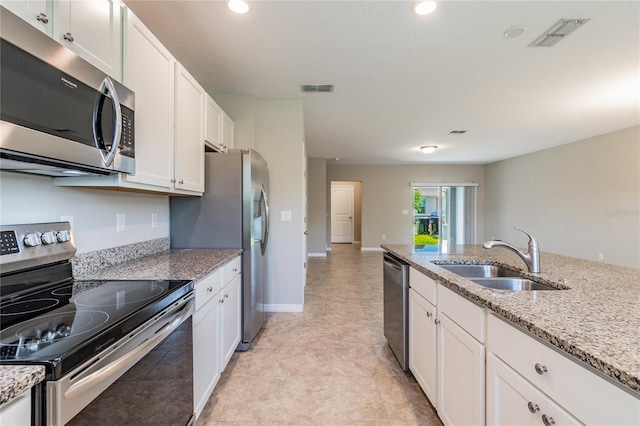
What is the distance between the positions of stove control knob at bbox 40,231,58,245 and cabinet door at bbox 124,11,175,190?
398mm

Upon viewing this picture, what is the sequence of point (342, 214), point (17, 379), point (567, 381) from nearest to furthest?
point (17, 379)
point (567, 381)
point (342, 214)

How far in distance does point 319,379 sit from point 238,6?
2591 millimetres

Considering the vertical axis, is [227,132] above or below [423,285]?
above

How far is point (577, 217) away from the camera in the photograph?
5590mm

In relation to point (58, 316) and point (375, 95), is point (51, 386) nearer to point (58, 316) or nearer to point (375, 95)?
point (58, 316)

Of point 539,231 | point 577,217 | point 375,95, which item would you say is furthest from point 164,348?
point 539,231

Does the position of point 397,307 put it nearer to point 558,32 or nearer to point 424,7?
point 424,7

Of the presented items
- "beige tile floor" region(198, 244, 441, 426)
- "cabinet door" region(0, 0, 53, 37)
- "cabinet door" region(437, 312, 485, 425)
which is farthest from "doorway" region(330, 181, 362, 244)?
"cabinet door" region(0, 0, 53, 37)

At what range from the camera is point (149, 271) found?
162 cm

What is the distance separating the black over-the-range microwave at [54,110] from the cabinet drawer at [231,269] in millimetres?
918

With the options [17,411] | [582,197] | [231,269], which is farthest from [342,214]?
[17,411]

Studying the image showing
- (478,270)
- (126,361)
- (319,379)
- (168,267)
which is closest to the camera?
(126,361)

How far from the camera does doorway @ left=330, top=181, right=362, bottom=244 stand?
34.6ft

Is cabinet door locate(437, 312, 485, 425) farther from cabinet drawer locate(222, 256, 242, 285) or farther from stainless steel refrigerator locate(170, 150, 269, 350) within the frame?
stainless steel refrigerator locate(170, 150, 269, 350)
